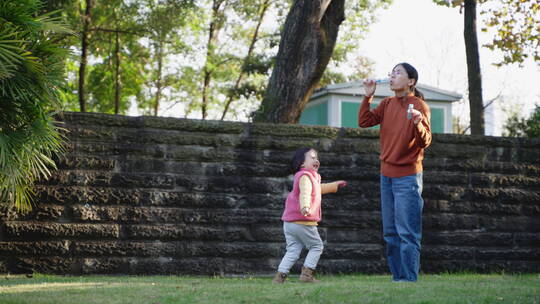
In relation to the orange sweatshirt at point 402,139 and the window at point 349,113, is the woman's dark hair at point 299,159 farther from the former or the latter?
the window at point 349,113

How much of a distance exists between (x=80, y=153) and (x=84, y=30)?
12.4m

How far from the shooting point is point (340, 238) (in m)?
7.47

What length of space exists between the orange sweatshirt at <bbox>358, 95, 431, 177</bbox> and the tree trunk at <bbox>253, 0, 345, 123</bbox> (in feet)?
12.5

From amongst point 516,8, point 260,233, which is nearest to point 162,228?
point 260,233

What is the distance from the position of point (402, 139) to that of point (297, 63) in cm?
431

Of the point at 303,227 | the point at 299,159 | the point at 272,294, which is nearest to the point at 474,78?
the point at 299,159

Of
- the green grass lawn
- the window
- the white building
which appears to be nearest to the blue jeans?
the green grass lawn

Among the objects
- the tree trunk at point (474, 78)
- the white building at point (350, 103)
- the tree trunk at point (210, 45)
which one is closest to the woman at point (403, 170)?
the tree trunk at point (474, 78)

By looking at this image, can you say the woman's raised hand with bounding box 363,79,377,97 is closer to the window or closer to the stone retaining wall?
the stone retaining wall

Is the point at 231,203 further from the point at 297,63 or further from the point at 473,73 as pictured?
the point at 473,73

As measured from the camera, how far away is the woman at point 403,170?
5.73 metres

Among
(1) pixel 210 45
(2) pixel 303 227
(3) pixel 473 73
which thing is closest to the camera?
(2) pixel 303 227

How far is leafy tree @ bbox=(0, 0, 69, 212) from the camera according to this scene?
5.88 metres

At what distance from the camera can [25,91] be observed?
6020mm
